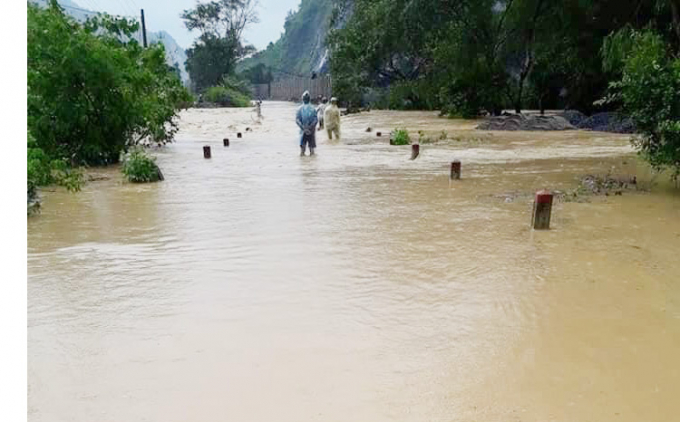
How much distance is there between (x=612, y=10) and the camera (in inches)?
853

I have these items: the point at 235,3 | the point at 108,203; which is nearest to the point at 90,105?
the point at 108,203

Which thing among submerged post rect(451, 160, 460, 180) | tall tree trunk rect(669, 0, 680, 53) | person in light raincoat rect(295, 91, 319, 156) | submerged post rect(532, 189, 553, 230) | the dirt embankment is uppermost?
tall tree trunk rect(669, 0, 680, 53)

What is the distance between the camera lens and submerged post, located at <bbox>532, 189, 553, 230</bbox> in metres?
7.02

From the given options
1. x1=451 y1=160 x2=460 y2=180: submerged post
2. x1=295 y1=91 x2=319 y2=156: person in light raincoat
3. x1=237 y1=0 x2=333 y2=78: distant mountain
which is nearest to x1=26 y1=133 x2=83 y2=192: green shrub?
x1=295 y1=91 x2=319 y2=156: person in light raincoat

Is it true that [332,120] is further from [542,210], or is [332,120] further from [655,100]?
[542,210]

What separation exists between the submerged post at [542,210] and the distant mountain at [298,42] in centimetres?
7442

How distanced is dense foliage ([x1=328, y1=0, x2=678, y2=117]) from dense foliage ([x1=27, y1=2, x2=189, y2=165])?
1438cm

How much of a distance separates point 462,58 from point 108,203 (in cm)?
2145

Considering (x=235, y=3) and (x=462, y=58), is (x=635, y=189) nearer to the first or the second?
(x=462, y=58)

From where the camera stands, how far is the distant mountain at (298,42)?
273 ft

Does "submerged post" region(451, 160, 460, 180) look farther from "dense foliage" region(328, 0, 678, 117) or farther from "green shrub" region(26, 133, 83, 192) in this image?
"dense foliage" region(328, 0, 678, 117)

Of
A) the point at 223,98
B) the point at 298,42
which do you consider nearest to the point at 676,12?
the point at 223,98

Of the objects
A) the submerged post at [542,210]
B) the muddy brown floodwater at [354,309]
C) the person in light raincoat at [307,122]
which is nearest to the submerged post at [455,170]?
the muddy brown floodwater at [354,309]

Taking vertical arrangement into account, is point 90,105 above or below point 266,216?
above
